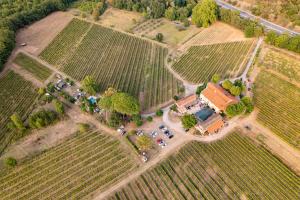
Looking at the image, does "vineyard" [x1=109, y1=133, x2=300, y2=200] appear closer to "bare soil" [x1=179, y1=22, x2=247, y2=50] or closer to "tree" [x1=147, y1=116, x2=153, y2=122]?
"tree" [x1=147, y1=116, x2=153, y2=122]

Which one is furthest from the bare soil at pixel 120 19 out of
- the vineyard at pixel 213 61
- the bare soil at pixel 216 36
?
the vineyard at pixel 213 61

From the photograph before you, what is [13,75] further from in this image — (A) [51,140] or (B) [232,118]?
(B) [232,118]

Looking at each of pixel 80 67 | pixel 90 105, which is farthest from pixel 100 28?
pixel 90 105

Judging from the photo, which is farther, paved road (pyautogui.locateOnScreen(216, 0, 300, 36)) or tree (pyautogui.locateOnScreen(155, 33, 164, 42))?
tree (pyautogui.locateOnScreen(155, 33, 164, 42))

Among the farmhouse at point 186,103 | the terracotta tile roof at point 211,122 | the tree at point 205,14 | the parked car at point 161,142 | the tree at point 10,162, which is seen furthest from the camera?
the tree at point 205,14

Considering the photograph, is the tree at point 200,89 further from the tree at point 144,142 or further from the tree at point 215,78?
the tree at point 144,142

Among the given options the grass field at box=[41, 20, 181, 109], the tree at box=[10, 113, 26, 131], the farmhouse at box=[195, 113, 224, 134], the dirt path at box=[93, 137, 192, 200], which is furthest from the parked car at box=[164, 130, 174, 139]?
the tree at box=[10, 113, 26, 131]
